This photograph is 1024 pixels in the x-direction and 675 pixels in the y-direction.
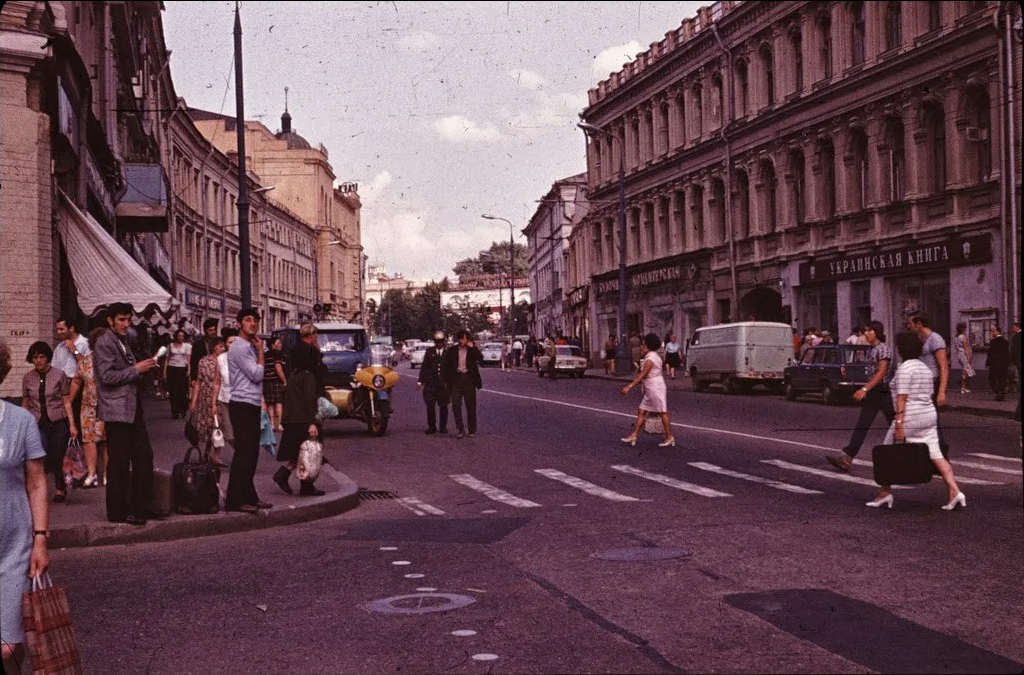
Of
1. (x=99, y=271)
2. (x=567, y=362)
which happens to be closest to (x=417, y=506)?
(x=99, y=271)

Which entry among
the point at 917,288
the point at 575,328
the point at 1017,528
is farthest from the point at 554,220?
the point at 1017,528

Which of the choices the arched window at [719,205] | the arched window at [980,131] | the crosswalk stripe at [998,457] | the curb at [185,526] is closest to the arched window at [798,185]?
the arched window at [719,205]

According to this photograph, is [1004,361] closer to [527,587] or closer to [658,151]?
[527,587]

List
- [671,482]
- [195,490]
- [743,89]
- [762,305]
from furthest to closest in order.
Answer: [762,305] < [743,89] < [671,482] < [195,490]

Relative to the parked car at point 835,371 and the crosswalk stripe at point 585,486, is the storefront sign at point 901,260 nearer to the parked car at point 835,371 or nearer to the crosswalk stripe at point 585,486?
the parked car at point 835,371

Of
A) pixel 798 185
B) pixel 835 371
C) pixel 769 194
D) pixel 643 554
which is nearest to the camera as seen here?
pixel 643 554

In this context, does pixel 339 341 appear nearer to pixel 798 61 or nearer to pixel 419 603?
pixel 419 603

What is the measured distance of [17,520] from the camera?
14.7ft

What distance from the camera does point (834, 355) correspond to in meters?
28.6

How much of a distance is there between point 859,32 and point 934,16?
4183mm

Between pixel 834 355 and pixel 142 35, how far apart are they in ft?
84.1

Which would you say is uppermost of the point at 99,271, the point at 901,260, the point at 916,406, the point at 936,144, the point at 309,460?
the point at 936,144

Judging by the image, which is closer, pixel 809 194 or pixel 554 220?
pixel 809 194

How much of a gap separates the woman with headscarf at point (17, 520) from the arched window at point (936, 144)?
3095 centimetres
